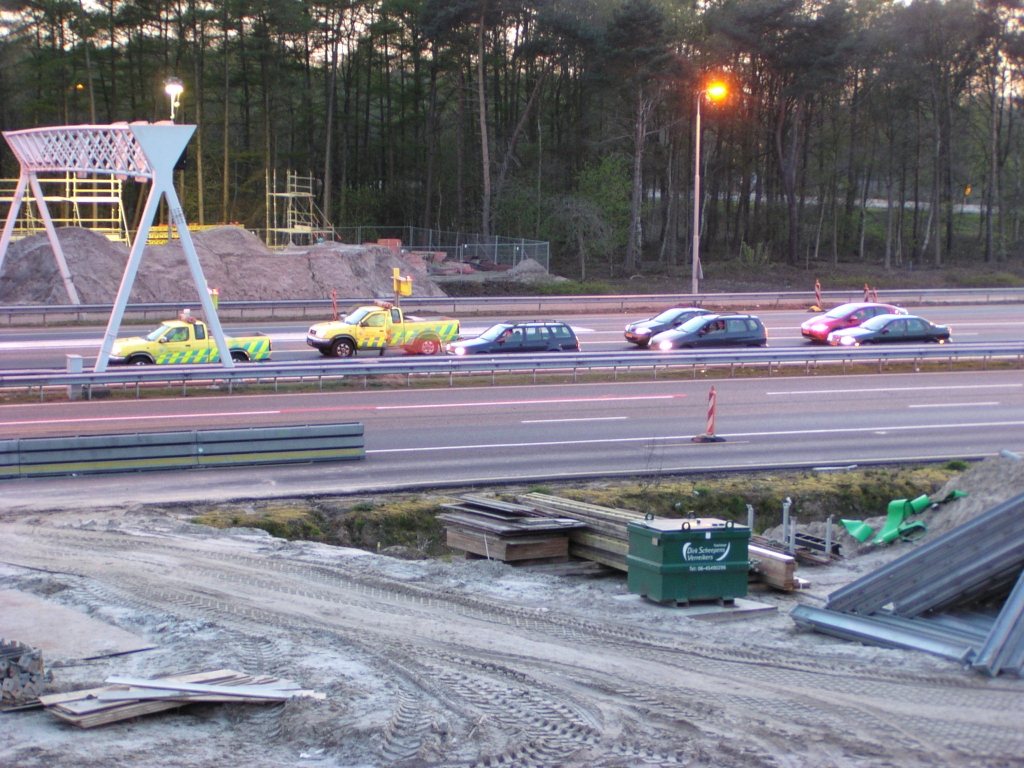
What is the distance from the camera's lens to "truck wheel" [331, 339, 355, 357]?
1161 inches

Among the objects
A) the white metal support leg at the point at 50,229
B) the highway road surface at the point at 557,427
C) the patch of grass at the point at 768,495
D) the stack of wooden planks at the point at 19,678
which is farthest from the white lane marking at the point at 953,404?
the white metal support leg at the point at 50,229

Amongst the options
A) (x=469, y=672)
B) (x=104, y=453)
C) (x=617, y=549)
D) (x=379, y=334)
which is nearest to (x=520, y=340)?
(x=379, y=334)

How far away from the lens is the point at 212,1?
186 feet

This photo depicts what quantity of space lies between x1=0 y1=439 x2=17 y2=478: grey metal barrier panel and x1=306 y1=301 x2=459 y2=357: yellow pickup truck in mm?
13160

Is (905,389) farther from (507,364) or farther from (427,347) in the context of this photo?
(427,347)

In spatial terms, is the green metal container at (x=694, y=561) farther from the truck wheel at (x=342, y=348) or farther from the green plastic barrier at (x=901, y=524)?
the truck wheel at (x=342, y=348)

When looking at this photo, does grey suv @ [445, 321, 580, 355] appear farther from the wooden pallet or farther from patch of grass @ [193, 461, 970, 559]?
the wooden pallet

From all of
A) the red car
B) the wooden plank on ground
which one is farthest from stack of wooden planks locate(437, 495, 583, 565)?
the red car

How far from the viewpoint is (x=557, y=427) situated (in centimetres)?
2159

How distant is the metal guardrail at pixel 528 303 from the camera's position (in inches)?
1459

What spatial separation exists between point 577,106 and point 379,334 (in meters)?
45.0

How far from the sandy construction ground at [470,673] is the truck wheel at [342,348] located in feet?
55.5

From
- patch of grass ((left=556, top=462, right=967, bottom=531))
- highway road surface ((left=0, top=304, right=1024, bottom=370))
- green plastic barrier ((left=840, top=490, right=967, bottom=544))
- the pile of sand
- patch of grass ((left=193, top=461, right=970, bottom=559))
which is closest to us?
green plastic barrier ((left=840, top=490, right=967, bottom=544))

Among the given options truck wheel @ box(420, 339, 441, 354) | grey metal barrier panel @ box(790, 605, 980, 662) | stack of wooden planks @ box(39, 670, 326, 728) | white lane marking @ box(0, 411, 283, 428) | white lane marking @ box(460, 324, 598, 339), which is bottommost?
grey metal barrier panel @ box(790, 605, 980, 662)
